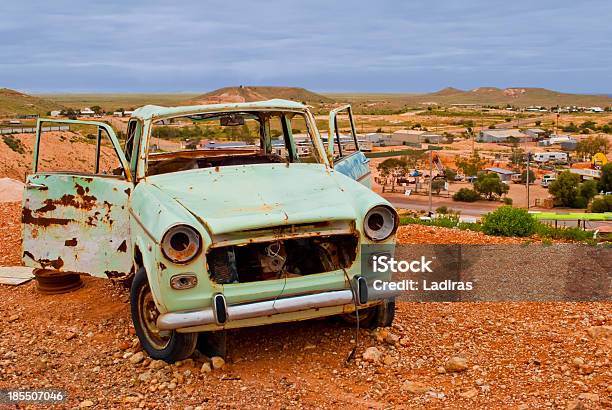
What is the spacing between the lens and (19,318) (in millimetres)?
6223

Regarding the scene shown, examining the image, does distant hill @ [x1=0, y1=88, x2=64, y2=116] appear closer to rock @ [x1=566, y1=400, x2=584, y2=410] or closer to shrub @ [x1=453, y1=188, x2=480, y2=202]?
shrub @ [x1=453, y1=188, x2=480, y2=202]

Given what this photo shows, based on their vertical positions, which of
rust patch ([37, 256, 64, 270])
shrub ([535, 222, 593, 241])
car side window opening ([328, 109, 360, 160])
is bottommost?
shrub ([535, 222, 593, 241])

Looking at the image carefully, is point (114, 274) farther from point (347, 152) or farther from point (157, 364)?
point (347, 152)

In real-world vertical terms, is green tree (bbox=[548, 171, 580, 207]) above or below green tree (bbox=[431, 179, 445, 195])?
above

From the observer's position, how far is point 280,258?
4.82 m

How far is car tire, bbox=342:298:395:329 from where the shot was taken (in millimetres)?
5285

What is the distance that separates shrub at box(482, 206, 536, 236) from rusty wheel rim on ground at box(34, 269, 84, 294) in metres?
6.00

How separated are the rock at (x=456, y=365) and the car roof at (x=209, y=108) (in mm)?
2669

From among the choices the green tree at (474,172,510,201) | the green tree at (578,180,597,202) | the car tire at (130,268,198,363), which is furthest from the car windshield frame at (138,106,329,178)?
the green tree at (474,172,510,201)

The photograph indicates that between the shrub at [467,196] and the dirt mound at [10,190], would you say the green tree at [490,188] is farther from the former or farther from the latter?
the dirt mound at [10,190]

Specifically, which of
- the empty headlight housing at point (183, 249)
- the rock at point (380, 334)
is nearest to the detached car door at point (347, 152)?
the rock at point (380, 334)

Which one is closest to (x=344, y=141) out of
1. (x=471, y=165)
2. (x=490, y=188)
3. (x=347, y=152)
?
(x=347, y=152)

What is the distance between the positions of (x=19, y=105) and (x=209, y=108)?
8844cm

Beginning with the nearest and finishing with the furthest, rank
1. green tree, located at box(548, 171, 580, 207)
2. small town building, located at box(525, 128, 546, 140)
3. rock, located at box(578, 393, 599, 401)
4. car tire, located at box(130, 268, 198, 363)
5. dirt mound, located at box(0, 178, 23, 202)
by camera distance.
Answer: rock, located at box(578, 393, 599, 401) < car tire, located at box(130, 268, 198, 363) < dirt mound, located at box(0, 178, 23, 202) < green tree, located at box(548, 171, 580, 207) < small town building, located at box(525, 128, 546, 140)
